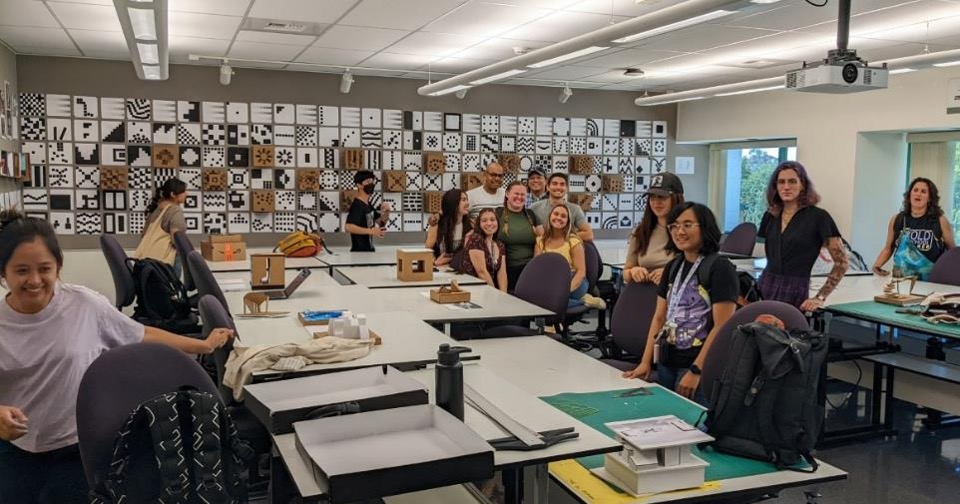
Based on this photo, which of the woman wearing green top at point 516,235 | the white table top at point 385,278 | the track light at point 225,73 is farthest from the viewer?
the track light at point 225,73

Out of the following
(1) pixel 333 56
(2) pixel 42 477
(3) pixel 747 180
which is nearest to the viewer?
(2) pixel 42 477

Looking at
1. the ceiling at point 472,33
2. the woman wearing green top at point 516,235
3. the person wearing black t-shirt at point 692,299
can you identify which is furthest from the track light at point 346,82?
the person wearing black t-shirt at point 692,299

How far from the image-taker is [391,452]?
187 centimetres

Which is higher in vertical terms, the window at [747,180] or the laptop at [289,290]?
the window at [747,180]

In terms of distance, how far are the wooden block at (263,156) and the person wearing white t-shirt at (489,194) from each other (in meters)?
3.09

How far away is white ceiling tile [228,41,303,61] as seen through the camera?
6996mm

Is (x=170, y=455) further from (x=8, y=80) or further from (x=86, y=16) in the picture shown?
(x=8, y=80)

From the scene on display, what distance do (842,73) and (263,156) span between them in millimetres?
6233

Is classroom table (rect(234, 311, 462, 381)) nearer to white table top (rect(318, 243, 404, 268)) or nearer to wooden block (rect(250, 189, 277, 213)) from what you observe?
white table top (rect(318, 243, 404, 268))

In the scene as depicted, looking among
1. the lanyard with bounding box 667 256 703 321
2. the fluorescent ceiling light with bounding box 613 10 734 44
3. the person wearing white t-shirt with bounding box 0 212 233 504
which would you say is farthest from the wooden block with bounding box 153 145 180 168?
the lanyard with bounding box 667 256 703 321

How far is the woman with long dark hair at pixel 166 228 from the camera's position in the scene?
21.7 ft

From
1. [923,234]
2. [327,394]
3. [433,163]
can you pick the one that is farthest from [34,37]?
[923,234]

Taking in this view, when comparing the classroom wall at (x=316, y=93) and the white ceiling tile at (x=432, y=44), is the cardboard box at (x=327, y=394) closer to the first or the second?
the white ceiling tile at (x=432, y=44)

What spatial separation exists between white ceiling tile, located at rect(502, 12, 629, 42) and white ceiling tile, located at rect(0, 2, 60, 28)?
3.41 m
